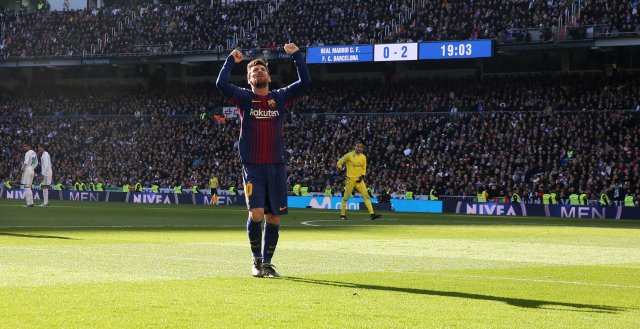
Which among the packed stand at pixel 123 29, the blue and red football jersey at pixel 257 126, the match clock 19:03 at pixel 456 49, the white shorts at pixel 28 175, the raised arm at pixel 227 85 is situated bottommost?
the white shorts at pixel 28 175

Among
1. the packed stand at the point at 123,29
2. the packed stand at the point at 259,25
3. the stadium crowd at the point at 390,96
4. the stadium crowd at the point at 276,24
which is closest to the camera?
the stadium crowd at the point at 390,96

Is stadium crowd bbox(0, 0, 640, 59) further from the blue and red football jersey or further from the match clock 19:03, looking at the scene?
the blue and red football jersey

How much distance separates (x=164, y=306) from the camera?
31.5ft

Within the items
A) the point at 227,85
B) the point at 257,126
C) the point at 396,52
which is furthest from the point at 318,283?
the point at 396,52

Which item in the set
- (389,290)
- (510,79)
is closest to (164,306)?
(389,290)

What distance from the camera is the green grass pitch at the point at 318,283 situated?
9.06 metres

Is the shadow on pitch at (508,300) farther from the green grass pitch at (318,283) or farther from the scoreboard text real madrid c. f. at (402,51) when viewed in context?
the scoreboard text real madrid c. f. at (402,51)

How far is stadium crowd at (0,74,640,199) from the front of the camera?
5041cm

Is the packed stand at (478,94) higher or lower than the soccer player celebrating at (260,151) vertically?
higher

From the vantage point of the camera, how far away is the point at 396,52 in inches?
2238

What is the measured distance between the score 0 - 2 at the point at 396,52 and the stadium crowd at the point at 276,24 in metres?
1.77

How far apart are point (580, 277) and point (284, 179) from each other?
13.2ft

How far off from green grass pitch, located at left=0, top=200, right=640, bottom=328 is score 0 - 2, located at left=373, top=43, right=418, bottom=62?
3458cm

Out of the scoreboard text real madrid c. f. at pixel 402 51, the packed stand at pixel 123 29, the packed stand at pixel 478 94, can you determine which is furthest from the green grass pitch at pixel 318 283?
the packed stand at pixel 123 29
